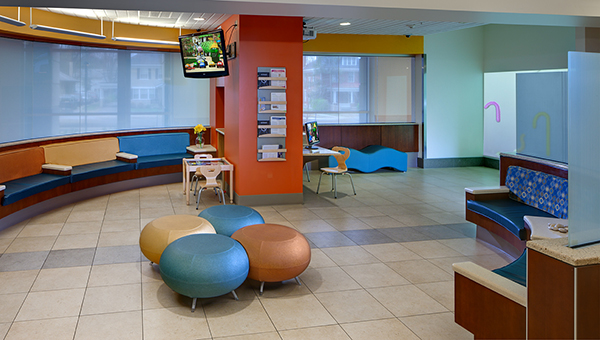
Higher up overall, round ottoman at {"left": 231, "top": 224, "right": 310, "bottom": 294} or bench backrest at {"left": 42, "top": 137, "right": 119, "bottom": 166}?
bench backrest at {"left": 42, "top": 137, "right": 119, "bottom": 166}

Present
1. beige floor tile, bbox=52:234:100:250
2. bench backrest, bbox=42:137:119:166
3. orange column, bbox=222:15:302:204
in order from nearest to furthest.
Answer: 1. beige floor tile, bbox=52:234:100:250
2. orange column, bbox=222:15:302:204
3. bench backrest, bbox=42:137:119:166

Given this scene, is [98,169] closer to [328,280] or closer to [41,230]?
[41,230]

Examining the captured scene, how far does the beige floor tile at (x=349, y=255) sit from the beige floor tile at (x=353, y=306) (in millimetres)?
825

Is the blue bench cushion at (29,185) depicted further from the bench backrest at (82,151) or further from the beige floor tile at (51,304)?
the beige floor tile at (51,304)

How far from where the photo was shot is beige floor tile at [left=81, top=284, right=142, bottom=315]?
162 inches

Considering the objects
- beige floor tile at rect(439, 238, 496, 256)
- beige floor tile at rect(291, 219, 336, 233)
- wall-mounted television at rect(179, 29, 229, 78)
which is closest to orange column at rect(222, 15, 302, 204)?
wall-mounted television at rect(179, 29, 229, 78)

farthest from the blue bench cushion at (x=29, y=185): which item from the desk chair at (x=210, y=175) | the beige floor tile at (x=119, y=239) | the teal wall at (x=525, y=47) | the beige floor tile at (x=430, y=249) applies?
the teal wall at (x=525, y=47)

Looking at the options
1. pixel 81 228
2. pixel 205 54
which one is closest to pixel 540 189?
pixel 205 54

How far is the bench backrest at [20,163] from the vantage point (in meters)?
7.25

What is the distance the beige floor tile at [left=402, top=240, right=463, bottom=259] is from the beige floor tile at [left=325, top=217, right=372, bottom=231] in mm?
944

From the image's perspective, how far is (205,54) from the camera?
820 centimetres

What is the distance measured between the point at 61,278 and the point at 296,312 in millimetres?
2407

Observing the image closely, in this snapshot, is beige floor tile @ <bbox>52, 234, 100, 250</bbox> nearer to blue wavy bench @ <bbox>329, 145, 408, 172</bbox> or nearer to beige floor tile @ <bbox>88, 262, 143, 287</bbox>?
beige floor tile @ <bbox>88, 262, 143, 287</bbox>

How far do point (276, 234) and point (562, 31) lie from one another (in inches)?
330
